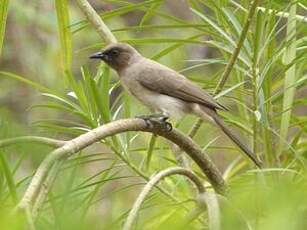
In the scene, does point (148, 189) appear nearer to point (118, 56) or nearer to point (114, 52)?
point (114, 52)

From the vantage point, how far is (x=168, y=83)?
2752 mm

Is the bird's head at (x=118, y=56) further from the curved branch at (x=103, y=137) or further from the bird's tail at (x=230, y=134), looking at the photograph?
the curved branch at (x=103, y=137)

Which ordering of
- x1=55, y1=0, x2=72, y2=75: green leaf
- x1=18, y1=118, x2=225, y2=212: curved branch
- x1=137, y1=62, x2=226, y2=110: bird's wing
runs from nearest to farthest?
x1=18, y1=118, x2=225, y2=212: curved branch < x1=55, y1=0, x2=72, y2=75: green leaf < x1=137, y1=62, x2=226, y2=110: bird's wing

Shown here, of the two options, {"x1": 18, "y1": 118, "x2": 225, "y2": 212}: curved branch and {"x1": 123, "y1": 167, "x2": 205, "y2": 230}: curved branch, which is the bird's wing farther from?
{"x1": 123, "y1": 167, "x2": 205, "y2": 230}: curved branch

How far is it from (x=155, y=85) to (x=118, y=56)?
171 millimetres

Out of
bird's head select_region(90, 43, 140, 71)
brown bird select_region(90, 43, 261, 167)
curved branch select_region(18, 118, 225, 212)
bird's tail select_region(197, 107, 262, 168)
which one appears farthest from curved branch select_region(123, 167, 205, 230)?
bird's head select_region(90, 43, 140, 71)

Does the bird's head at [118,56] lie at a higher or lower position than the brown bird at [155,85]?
higher

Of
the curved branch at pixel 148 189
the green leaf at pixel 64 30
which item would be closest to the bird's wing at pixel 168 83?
the green leaf at pixel 64 30

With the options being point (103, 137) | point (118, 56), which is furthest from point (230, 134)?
point (103, 137)

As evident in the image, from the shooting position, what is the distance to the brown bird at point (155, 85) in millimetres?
2609

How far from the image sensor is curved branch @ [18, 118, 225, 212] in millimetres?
747

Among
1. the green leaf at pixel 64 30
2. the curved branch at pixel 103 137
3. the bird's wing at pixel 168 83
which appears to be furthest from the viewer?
the bird's wing at pixel 168 83

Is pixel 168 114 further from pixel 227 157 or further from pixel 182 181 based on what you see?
pixel 227 157

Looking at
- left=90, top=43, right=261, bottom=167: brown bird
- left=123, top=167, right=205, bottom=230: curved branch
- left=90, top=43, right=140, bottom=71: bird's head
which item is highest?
left=123, top=167, right=205, bottom=230: curved branch
